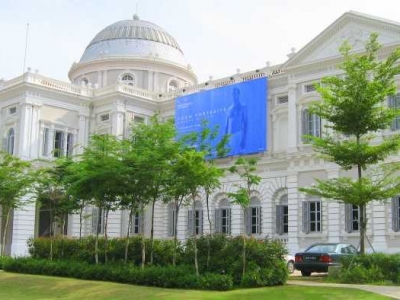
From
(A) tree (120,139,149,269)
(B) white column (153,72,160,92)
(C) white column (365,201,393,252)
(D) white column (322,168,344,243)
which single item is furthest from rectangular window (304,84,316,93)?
(B) white column (153,72,160,92)

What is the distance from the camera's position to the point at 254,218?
3991 centimetres

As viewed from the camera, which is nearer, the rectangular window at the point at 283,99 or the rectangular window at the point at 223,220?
the rectangular window at the point at 283,99

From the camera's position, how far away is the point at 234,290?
18.2 metres

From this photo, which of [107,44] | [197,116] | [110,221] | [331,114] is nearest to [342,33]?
[197,116]

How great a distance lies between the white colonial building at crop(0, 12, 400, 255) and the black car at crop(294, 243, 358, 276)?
8310 millimetres

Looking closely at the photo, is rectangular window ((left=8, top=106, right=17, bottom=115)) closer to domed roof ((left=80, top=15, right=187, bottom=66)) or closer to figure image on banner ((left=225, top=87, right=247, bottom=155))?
domed roof ((left=80, top=15, right=187, bottom=66))

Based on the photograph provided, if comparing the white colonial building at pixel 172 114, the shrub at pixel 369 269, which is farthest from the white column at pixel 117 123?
the shrub at pixel 369 269

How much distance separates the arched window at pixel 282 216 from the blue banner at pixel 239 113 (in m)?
3.49

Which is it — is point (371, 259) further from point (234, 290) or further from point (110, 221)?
point (110, 221)

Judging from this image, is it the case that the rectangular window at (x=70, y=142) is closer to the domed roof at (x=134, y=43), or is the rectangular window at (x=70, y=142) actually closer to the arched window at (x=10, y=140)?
the arched window at (x=10, y=140)

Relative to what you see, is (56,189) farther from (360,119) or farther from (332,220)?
(360,119)

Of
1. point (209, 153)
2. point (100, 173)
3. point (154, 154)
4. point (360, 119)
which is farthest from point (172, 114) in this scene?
point (360, 119)

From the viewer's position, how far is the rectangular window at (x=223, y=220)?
41.2 meters

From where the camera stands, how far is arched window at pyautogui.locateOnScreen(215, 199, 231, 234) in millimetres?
41250
